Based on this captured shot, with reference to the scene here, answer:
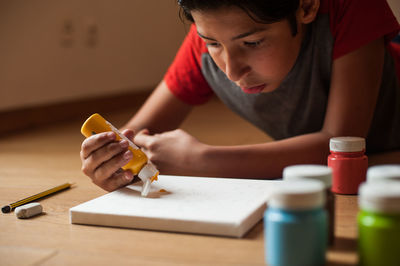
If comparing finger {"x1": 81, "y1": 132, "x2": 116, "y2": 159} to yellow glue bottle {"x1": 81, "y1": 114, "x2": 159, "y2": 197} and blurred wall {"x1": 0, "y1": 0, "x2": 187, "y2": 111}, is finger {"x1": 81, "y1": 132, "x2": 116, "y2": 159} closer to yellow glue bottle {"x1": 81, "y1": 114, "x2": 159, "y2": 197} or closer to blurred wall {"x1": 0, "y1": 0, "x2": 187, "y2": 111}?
yellow glue bottle {"x1": 81, "y1": 114, "x2": 159, "y2": 197}

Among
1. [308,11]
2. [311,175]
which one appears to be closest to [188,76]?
[308,11]

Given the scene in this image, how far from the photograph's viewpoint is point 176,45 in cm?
366

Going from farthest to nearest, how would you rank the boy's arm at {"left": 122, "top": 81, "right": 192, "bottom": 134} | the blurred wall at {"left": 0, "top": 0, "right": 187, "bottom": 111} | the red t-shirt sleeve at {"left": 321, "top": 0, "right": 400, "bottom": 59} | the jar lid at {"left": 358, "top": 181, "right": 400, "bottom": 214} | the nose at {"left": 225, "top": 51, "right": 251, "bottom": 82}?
the blurred wall at {"left": 0, "top": 0, "right": 187, "bottom": 111}, the boy's arm at {"left": 122, "top": 81, "right": 192, "bottom": 134}, the red t-shirt sleeve at {"left": 321, "top": 0, "right": 400, "bottom": 59}, the nose at {"left": 225, "top": 51, "right": 251, "bottom": 82}, the jar lid at {"left": 358, "top": 181, "right": 400, "bottom": 214}

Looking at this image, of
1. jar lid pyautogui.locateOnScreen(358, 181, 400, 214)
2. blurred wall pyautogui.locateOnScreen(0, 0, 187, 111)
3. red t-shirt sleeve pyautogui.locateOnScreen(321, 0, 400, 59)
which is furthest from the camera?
blurred wall pyautogui.locateOnScreen(0, 0, 187, 111)

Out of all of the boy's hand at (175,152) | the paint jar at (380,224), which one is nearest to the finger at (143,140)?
the boy's hand at (175,152)

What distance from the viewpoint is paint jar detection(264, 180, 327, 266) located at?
1.69ft

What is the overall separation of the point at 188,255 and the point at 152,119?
30.8 inches

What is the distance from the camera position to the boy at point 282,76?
91 centimetres

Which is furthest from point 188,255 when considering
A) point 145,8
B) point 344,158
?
point 145,8

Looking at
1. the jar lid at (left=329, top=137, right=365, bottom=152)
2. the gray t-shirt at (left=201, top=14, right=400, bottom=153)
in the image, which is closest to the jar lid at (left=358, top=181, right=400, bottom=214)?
the jar lid at (left=329, top=137, right=365, bottom=152)

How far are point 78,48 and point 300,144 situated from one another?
5.94ft

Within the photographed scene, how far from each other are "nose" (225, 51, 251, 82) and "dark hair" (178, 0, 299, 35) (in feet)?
0.25

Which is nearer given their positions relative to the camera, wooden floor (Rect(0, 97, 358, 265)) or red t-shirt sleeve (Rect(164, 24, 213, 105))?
wooden floor (Rect(0, 97, 358, 265))

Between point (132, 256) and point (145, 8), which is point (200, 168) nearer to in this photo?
point (132, 256)
